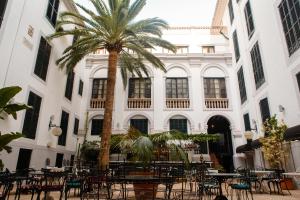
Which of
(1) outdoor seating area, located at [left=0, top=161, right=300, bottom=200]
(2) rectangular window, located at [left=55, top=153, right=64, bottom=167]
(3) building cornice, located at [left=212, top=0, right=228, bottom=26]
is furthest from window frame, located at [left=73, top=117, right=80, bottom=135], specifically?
(3) building cornice, located at [left=212, top=0, right=228, bottom=26]

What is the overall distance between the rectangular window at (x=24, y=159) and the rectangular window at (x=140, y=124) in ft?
31.7

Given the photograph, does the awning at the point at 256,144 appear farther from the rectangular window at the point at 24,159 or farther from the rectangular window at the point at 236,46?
the rectangular window at the point at 24,159

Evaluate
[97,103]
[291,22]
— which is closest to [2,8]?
[97,103]

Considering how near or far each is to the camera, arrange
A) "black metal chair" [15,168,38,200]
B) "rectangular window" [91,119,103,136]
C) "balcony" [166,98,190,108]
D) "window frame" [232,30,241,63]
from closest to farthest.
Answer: "black metal chair" [15,168,38,200] < "window frame" [232,30,241,63] < "rectangular window" [91,119,103,136] < "balcony" [166,98,190,108]

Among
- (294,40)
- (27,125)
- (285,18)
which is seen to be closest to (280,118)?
(294,40)

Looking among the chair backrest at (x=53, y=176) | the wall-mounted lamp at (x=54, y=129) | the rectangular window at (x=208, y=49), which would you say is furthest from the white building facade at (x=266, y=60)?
the wall-mounted lamp at (x=54, y=129)

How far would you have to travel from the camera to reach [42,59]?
14.4 metres

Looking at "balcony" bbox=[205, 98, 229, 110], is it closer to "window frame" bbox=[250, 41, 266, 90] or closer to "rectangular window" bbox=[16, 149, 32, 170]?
"window frame" bbox=[250, 41, 266, 90]

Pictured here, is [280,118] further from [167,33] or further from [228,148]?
[167,33]

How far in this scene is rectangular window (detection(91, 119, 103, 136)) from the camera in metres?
20.9

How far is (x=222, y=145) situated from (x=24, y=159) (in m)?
18.4

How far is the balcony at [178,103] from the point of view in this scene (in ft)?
69.3

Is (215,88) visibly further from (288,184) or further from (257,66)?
(288,184)

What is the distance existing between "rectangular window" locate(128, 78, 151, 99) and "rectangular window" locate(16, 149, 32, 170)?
35.1 ft
